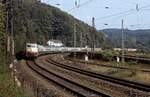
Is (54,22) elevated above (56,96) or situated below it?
above

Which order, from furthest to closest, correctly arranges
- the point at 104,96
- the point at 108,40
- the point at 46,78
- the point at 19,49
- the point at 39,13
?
the point at 108,40, the point at 39,13, the point at 19,49, the point at 46,78, the point at 104,96

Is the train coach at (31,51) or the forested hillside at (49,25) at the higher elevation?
the forested hillside at (49,25)

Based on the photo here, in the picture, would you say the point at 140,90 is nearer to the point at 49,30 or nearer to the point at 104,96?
the point at 104,96

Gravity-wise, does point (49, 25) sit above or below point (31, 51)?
above

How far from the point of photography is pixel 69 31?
152125 mm

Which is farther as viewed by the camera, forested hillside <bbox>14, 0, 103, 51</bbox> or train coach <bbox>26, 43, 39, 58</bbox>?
forested hillside <bbox>14, 0, 103, 51</bbox>

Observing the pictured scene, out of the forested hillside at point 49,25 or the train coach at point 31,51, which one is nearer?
the train coach at point 31,51

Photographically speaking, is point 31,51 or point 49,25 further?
point 49,25

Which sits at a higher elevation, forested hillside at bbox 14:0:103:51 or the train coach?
forested hillside at bbox 14:0:103:51

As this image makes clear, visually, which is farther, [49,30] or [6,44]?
[49,30]

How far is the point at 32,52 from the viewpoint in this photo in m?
62.1

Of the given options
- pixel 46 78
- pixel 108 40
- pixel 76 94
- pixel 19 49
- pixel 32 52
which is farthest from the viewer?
pixel 108 40

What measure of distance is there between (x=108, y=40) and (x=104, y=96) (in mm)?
146922

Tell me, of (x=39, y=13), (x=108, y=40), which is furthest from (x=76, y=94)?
(x=108, y=40)
